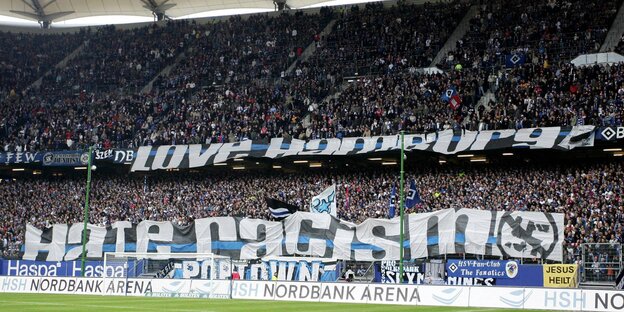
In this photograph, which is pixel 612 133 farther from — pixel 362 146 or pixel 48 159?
pixel 48 159

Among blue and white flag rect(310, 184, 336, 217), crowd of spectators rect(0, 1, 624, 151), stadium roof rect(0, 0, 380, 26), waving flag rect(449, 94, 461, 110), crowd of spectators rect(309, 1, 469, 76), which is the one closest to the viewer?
blue and white flag rect(310, 184, 336, 217)

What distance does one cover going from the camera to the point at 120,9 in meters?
82.0

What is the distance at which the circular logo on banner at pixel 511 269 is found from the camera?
41.6 meters

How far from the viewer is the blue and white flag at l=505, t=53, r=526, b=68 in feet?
186

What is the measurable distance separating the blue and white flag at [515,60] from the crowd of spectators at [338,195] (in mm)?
8100

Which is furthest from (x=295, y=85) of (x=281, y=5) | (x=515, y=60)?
(x=281, y=5)

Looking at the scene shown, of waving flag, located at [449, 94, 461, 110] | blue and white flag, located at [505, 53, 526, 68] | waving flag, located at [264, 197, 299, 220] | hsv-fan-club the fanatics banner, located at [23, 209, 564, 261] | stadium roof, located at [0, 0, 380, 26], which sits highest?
stadium roof, located at [0, 0, 380, 26]

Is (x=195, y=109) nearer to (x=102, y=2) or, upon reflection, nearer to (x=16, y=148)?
(x=16, y=148)

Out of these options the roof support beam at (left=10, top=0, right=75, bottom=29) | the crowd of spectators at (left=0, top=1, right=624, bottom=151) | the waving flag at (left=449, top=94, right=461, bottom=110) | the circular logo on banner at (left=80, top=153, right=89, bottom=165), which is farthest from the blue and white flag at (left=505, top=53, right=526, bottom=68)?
the roof support beam at (left=10, top=0, right=75, bottom=29)

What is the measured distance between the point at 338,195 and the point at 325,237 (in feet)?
19.7

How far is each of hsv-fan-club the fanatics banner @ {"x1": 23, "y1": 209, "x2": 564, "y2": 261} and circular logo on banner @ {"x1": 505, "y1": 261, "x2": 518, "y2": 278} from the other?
1.34 meters

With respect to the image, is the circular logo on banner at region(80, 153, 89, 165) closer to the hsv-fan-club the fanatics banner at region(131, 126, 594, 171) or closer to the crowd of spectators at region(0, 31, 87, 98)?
the hsv-fan-club the fanatics banner at region(131, 126, 594, 171)

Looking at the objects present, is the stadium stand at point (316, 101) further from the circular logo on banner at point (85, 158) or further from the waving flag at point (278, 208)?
the waving flag at point (278, 208)

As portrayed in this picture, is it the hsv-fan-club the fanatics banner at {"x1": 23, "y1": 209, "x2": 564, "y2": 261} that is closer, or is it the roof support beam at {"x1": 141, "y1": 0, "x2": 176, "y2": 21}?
the hsv-fan-club the fanatics banner at {"x1": 23, "y1": 209, "x2": 564, "y2": 261}
